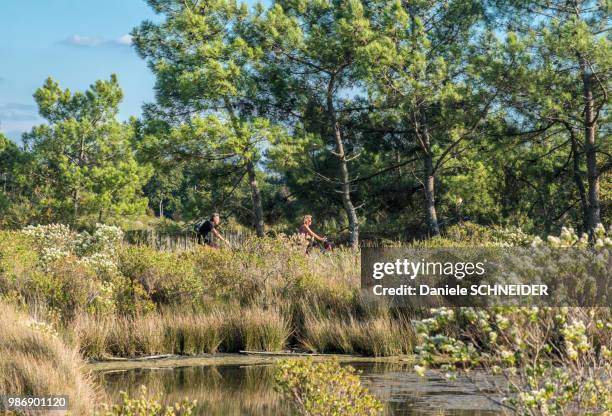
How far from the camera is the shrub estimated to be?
784 centimetres

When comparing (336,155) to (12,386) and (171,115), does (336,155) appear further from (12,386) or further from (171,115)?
(12,386)

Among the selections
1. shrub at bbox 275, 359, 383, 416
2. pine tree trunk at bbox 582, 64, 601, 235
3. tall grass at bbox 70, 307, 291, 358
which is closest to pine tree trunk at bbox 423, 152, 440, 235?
pine tree trunk at bbox 582, 64, 601, 235

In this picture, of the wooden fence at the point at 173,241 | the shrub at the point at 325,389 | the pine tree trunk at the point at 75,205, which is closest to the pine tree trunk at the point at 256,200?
the wooden fence at the point at 173,241

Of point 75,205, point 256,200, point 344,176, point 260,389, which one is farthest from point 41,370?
point 75,205

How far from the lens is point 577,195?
107 ft

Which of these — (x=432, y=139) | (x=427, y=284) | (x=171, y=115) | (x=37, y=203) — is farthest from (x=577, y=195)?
(x=37, y=203)

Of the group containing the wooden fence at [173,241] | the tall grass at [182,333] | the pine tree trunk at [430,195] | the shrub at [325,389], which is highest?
the pine tree trunk at [430,195]

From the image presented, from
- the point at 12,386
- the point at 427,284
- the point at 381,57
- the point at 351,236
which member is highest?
the point at 381,57

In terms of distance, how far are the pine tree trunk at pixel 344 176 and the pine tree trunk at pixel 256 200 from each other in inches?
121

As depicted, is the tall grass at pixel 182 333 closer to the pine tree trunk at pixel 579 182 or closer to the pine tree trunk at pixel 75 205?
the pine tree trunk at pixel 579 182

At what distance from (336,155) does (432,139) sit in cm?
330

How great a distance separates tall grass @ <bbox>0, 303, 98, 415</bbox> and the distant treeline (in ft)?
60.1

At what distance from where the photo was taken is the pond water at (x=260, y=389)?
34.1 feet

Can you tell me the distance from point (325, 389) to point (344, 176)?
25.7 meters
